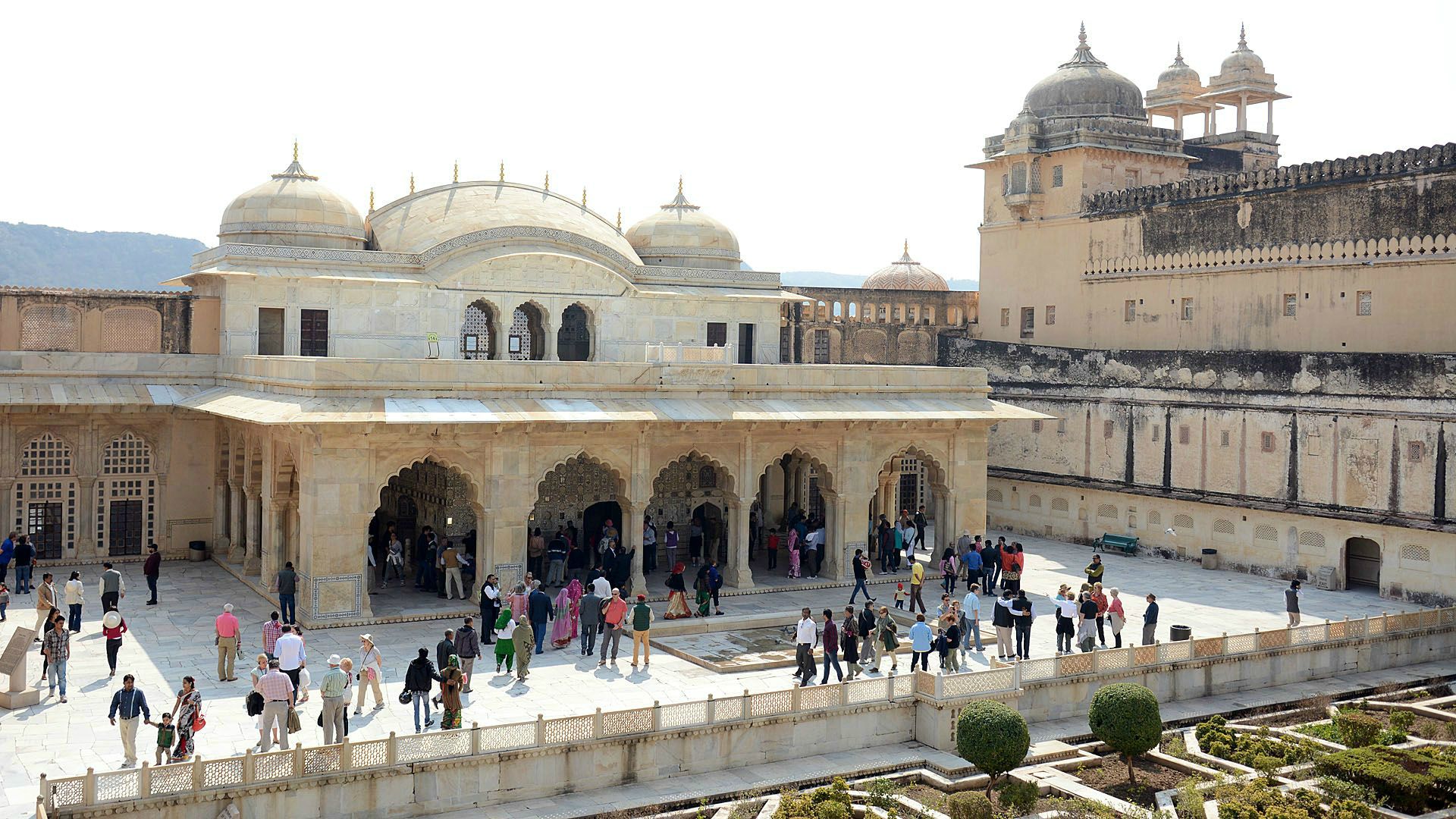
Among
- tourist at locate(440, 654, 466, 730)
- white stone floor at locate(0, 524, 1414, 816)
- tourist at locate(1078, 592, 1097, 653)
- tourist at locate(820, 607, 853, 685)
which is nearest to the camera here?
white stone floor at locate(0, 524, 1414, 816)

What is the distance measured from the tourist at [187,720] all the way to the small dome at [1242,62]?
34.1 meters

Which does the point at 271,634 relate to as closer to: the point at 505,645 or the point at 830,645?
the point at 505,645

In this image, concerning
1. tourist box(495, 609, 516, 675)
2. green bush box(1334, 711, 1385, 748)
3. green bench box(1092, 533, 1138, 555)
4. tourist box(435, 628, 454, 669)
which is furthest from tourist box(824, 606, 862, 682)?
green bench box(1092, 533, 1138, 555)

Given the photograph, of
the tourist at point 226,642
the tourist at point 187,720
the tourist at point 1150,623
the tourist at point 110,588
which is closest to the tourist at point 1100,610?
the tourist at point 1150,623

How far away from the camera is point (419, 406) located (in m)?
20.7

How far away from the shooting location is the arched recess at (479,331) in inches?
1075

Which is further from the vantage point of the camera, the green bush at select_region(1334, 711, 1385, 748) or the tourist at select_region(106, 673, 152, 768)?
the green bush at select_region(1334, 711, 1385, 748)

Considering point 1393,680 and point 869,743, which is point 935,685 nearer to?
point 869,743

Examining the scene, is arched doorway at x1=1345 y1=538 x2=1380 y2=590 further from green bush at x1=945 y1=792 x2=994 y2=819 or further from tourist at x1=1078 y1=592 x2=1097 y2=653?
green bush at x1=945 y1=792 x2=994 y2=819

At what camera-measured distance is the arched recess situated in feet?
89.6

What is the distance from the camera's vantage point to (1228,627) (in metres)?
21.5

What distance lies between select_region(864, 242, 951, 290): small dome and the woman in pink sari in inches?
1012

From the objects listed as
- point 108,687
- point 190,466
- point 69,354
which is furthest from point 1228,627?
point 69,354

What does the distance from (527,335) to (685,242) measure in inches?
185
